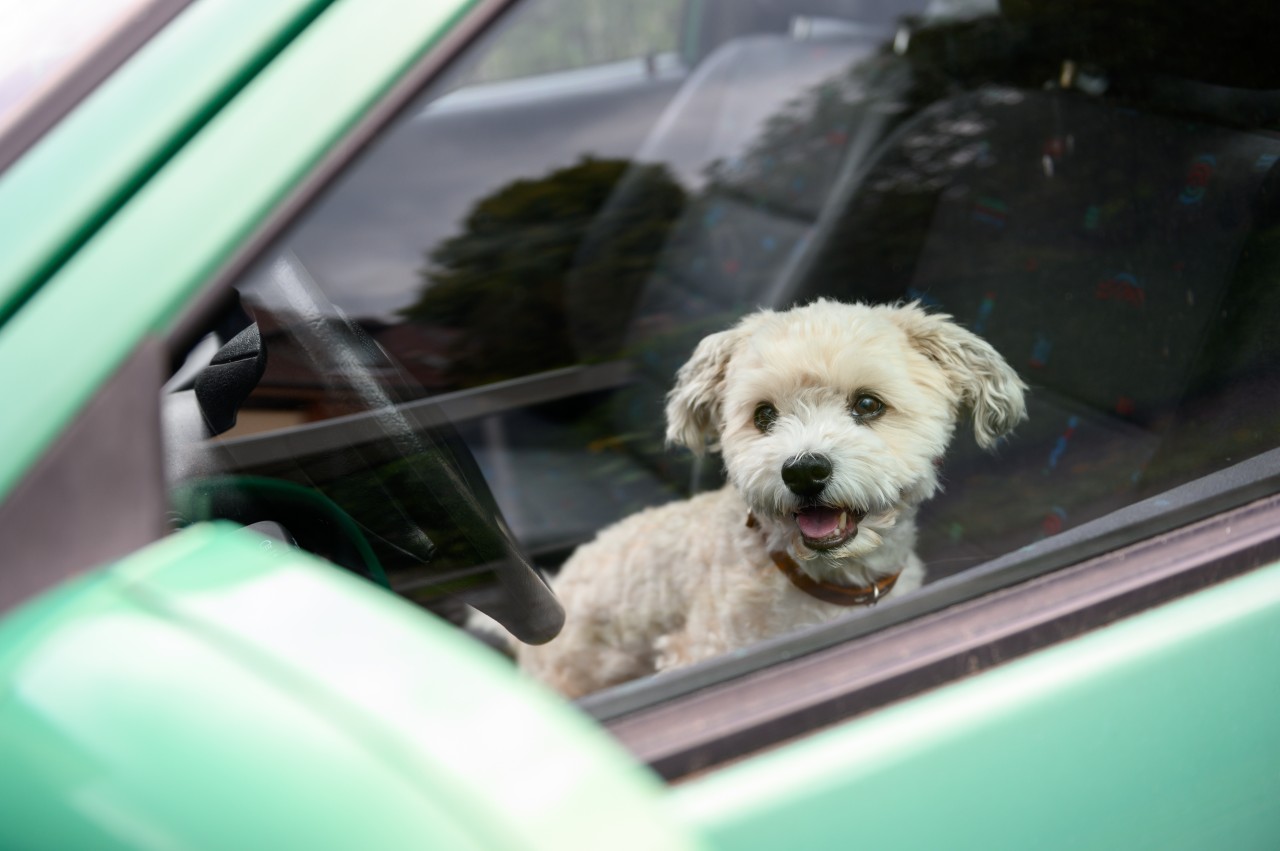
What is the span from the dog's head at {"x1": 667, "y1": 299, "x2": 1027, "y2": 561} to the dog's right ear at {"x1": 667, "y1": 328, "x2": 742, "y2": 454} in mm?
30

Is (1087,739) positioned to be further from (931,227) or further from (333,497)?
(931,227)

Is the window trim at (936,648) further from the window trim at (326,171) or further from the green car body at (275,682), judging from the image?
the window trim at (326,171)

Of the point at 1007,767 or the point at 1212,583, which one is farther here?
the point at 1212,583

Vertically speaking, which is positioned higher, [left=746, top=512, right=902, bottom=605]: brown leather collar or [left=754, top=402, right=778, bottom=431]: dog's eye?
[left=754, top=402, right=778, bottom=431]: dog's eye

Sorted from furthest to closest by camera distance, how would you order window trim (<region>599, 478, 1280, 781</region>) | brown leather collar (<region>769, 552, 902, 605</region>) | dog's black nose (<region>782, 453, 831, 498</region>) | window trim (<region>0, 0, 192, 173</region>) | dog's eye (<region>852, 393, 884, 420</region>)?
dog's eye (<region>852, 393, 884, 420</region>) < dog's black nose (<region>782, 453, 831, 498</region>) < brown leather collar (<region>769, 552, 902, 605</region>) < window trim (<region>599, 478, 1280, 781</region>) < window trim (<region>0, 0, 192, 173</region>)

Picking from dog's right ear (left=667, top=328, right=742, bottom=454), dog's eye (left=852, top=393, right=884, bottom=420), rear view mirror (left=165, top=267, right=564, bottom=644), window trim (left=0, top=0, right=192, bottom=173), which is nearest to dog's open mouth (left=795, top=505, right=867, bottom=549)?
dog's eye (left=852, top=393, right=884, bottom=420)

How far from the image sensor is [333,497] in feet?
4.44

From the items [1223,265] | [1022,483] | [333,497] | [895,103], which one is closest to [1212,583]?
[1022,483]

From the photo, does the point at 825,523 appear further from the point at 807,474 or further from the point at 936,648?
the point at 936,648

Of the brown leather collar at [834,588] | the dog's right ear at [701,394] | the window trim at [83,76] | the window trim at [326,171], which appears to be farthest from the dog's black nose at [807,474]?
the window trim at [83,76]

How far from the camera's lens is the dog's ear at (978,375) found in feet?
5.91

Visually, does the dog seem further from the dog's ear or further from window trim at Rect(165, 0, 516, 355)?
window trim at Rect(165, 0, 516, 355)

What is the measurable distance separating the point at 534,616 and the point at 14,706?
0.91m

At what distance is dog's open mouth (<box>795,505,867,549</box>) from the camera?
5.77 feet
